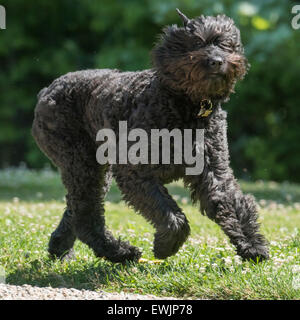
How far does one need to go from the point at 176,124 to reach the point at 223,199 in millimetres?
619

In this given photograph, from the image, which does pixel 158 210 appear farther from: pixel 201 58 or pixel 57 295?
pixel 201 58

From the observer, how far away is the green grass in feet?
13.5

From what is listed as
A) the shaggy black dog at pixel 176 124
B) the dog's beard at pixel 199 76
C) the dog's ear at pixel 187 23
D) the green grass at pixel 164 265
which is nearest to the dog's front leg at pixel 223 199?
the shaggy black dog at pixel 176 124

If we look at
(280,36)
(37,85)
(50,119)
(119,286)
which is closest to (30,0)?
(37,85)

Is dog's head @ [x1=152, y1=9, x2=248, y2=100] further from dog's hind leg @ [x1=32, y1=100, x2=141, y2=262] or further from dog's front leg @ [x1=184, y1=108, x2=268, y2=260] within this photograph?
dog's hind leg @ [x1=32, y1=100, x2=141, y2=262]

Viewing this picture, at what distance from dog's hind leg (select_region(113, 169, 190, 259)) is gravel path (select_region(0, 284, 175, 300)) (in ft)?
1.18

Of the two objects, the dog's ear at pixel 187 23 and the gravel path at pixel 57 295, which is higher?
the dog's ear at pixel 187 23

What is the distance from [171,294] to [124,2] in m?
12.4

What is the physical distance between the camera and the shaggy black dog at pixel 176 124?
4.25 m

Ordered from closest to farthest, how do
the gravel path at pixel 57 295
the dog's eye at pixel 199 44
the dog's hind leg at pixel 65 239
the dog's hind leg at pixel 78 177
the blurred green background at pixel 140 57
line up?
the gravel path at pixel 57 295 → the dog's eye at pixel 199 44 → the dog's hind leg at pixel 78 177 → the dog's hind leg at pixel 65 239 → the blurred green background at pixel 140 57

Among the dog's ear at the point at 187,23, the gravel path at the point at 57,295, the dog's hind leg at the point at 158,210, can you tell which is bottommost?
the gravel path at the point at 57,295

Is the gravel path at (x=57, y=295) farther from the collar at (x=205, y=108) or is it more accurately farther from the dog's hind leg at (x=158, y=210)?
the collar at (x=205, y=108)

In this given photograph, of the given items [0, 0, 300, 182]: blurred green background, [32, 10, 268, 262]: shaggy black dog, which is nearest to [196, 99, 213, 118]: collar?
[32, 10, 268, 262]: shaggy black dog

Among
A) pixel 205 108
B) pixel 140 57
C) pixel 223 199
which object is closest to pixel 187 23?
pixel 205 108
